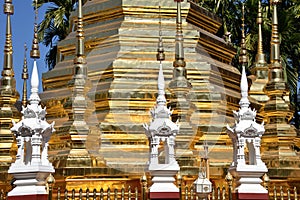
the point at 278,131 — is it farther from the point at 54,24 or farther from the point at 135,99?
the point at 54,24

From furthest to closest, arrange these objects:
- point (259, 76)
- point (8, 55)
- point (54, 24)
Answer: point (54, 24), point (259, 76), point (8, 55)

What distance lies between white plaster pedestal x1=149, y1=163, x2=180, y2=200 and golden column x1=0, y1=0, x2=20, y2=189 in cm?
379

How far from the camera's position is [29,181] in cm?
1056

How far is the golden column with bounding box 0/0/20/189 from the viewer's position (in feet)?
46.2

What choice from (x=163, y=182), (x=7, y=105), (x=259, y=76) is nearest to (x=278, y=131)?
(x=259, y=76)

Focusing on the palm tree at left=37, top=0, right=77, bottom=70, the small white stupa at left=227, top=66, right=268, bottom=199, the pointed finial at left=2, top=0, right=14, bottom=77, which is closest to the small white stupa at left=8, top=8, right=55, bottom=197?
the small white stupa at left=227, top=66, right=268, bottom=199

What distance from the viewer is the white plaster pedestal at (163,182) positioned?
10.7m

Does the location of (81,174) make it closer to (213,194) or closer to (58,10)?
(213,194)

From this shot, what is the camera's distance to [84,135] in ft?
43.3

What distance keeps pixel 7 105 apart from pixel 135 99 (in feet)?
7.97

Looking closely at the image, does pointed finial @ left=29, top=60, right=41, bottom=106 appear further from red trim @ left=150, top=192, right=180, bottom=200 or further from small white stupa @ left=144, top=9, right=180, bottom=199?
red trim @ left=150, top=192, right=180, bottom=200

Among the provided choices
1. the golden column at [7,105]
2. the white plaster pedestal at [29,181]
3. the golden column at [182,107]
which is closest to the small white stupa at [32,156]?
the white plaster pedestal at [29,181]

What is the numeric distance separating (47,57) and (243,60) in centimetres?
1121

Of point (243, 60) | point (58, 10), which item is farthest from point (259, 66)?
point (58, 10)
